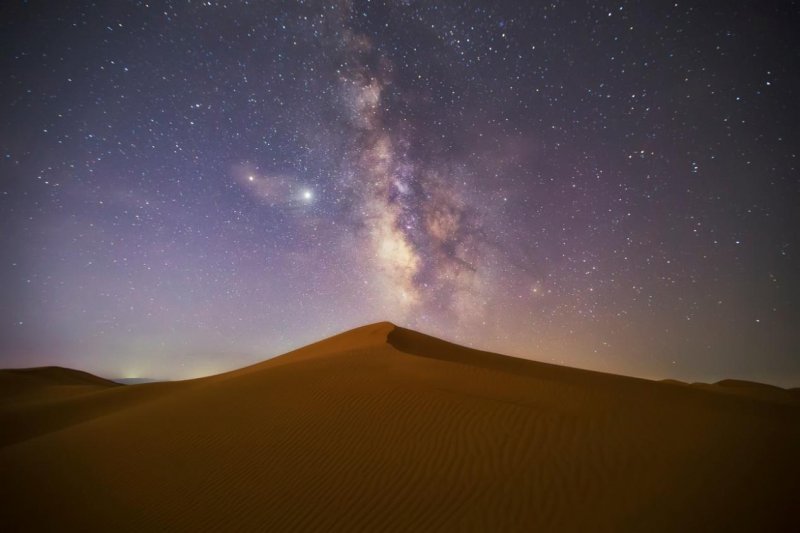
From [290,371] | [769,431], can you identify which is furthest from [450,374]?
[769,431]

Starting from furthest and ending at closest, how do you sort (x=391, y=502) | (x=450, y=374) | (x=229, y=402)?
(x=450, y=374) → (x=229, y=402) → (x=391, y=502)

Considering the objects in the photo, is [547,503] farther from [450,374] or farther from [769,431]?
[450,374]

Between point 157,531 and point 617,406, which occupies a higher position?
point 617,406

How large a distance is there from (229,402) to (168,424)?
1489mm

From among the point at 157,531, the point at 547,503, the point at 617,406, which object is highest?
the point at 617,406

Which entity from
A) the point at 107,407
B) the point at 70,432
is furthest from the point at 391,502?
the point at 107,407

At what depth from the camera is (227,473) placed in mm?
6496

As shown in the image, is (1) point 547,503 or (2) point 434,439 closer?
(1) point 547,503

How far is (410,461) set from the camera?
6.37 m

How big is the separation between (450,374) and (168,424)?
8.20 m

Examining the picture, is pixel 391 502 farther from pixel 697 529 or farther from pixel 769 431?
pixel 769 431

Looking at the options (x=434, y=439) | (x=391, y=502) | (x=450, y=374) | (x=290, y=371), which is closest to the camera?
(x=391, y=502)

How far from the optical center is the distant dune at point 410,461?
4.79 metres

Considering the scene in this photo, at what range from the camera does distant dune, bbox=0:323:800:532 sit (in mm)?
4793
